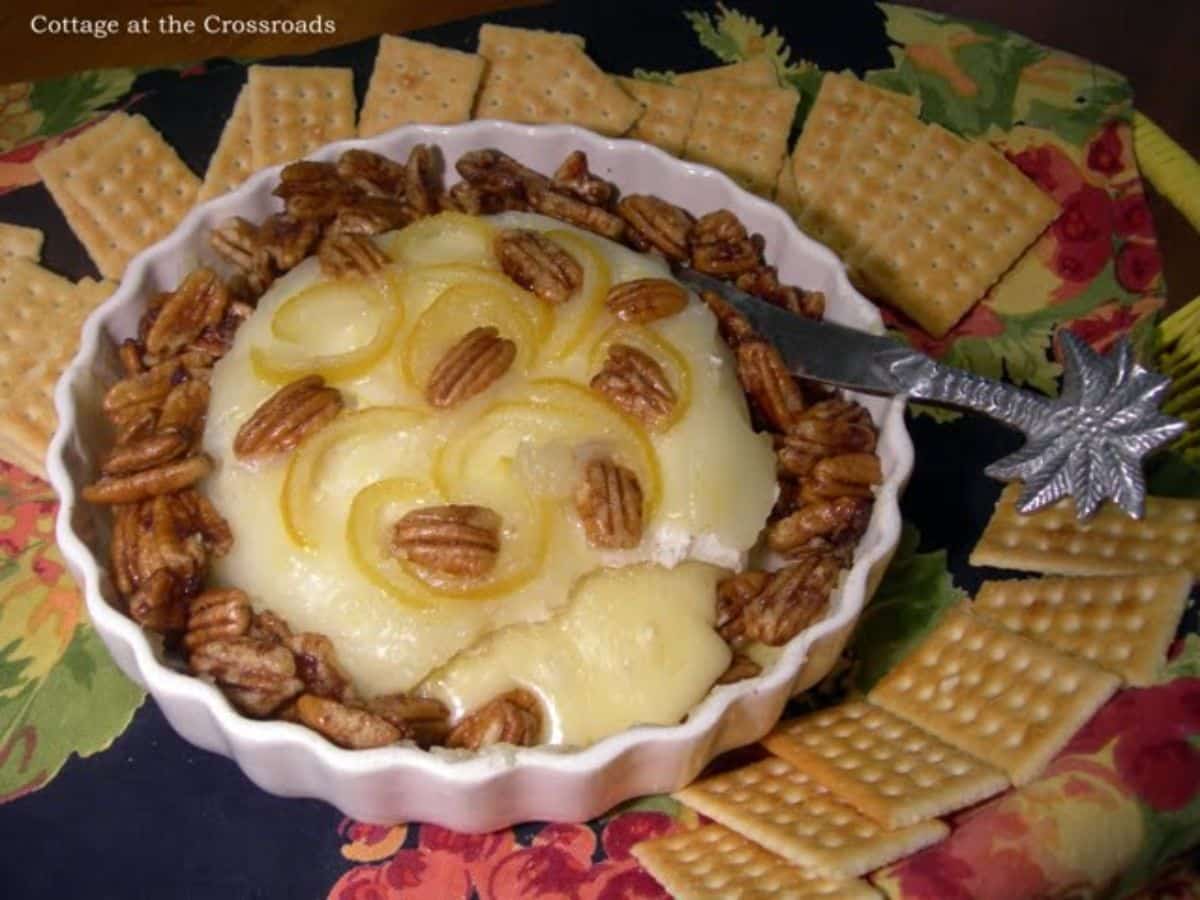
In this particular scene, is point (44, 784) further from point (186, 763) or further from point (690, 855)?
point (690, 855)

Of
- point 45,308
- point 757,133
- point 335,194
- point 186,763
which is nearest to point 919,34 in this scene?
point 757,133

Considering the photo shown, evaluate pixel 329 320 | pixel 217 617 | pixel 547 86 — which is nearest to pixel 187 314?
pixel 329 320

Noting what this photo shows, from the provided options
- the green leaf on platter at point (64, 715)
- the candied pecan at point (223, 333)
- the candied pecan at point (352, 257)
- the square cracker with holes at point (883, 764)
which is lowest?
the green leaf on platter at point (64, 715)

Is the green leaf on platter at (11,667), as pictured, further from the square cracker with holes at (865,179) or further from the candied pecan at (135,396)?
the square cracker with holes at (865,179)

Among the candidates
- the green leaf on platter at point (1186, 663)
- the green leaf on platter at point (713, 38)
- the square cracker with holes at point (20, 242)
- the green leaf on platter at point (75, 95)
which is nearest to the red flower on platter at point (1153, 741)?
the green leaf on platter at point (1186, 663)

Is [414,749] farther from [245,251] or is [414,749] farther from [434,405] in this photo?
[245,251]
